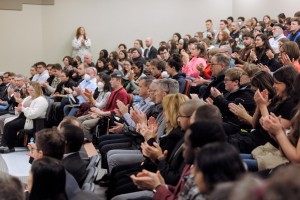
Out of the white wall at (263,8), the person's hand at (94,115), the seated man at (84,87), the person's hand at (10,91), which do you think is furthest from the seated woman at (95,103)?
the white wall at (263,8)

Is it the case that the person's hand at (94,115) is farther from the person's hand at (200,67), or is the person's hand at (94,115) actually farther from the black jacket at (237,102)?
the black jacket at (237,102)

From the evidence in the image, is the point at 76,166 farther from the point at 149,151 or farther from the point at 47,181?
the point at 47,181

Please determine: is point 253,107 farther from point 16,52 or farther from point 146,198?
point 16,52

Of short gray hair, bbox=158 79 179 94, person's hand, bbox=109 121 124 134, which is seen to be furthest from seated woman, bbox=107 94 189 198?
person's hand, bbox=109 121 124 134

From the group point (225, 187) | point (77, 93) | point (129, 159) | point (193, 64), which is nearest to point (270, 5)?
point (193, 64)

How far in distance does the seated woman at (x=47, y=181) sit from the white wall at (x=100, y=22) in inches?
379

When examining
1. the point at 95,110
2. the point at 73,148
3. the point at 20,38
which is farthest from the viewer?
the point at 20,38

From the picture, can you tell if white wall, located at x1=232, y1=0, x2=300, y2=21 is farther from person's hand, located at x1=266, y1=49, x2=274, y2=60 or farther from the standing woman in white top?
person's hand, located at x1=266, y1=49, x2=274, y2=60

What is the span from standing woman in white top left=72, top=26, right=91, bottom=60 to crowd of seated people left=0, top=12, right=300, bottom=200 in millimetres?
3081

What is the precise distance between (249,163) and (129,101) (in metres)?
3.02

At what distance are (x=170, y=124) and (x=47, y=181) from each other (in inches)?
56.8

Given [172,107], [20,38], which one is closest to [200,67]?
[172,107]

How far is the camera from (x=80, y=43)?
38.3 ft

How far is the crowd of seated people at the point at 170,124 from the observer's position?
2203 millimetres
